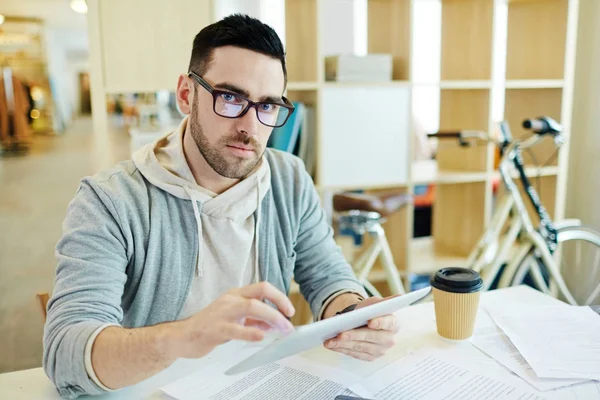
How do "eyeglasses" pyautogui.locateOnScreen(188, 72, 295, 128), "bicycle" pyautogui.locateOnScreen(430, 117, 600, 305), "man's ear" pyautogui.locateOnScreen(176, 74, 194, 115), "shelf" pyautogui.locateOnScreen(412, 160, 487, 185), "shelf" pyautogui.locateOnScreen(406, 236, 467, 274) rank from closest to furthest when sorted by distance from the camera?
"eyeglasses" pyautogui.locateOnScreen(188, 72, 295, 128) → "man's ear" pyautogui.locateOnScreen(176, 74, 194, 115) → "bicycle" pyautogui.locateOnScreen(430, 117, 600, 305) → "shelf" pyautogui.locateOnScreen(412, 160, 487, 185) → "shelf" pyautogui.locateOnScreen(406, 236, 467, 274)

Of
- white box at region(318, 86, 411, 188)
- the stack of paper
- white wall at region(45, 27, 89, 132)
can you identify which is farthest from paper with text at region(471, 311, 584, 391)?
white wall at region(45, 27, 89, 132)

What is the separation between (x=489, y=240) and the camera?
249 centimetres

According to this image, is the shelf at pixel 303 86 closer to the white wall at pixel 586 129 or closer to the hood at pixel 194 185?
the hood at pixel 194 185

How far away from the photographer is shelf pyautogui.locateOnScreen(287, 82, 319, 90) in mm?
2270

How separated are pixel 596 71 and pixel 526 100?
1.16ft

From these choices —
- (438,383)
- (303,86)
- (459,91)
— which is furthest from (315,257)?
(459,91)

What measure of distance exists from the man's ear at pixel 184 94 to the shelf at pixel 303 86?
3.02 feet

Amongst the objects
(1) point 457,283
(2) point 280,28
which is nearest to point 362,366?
(1) point 457,283

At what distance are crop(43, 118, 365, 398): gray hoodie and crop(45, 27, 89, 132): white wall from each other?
7.76m

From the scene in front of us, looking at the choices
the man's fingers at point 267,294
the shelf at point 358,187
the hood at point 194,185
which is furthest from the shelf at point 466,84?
the man's fingers at point 267,294

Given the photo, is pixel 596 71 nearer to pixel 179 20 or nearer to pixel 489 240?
pixel 489 240

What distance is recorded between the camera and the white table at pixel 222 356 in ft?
3.21

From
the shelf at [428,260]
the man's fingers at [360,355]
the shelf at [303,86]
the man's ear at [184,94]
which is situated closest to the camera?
the man's fingers at [360,355]

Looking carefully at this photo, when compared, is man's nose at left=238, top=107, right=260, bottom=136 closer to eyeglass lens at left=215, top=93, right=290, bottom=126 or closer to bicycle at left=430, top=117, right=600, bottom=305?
eyeglass lens at left=215, top=93, right=290, bottom=126
